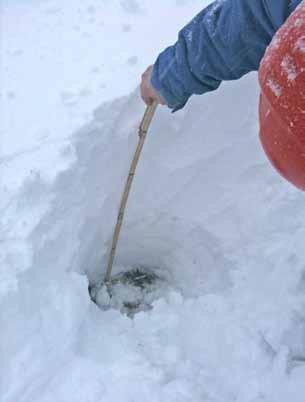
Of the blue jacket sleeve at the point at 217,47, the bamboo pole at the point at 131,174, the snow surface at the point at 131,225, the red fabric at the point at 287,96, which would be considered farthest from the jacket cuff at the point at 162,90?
the red fabric at the point at 287,96

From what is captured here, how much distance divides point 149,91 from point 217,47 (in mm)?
332

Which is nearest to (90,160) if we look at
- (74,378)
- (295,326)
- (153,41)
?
(153,41)

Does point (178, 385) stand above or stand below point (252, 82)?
below

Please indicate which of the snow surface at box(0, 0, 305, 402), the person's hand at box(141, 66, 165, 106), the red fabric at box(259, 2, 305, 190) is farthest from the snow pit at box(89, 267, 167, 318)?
the red fabric at box(259, 2, 305, 190)

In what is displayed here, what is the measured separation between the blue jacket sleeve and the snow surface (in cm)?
41

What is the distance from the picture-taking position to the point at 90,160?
5.68 ft

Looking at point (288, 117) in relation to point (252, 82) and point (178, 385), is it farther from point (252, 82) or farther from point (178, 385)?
point (252, 82)

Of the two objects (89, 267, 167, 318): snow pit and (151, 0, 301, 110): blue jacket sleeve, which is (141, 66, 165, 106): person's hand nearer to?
(151, 0, 301, 110): blue jacket sleeve

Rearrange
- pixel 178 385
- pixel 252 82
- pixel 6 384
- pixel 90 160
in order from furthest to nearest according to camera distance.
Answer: pixel 252 82 < pixel 90 160 < pixel 178 385 < pixel 6 384

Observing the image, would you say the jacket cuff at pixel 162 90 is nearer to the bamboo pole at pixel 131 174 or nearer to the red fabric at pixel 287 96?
the bamboo pole at pixel 131 174

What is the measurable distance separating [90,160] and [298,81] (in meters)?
1.06

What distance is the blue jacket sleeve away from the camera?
1.15 m

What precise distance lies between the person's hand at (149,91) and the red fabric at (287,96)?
674 mm

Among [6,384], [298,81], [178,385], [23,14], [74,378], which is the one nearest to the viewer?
[298,81]
